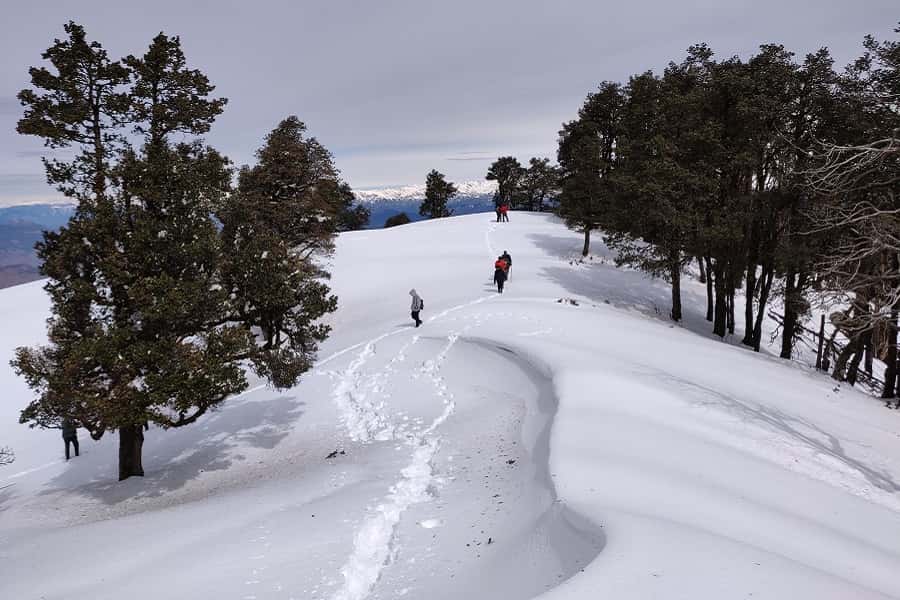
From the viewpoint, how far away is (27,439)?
20312 millimetres

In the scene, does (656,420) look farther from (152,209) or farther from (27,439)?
(27,439)

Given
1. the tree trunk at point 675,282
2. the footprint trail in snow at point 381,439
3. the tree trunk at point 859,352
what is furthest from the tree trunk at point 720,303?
the footprint trail in snow at point 381,439

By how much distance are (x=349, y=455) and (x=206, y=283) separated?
567 centimetres

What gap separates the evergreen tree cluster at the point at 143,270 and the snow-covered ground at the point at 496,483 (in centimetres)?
266

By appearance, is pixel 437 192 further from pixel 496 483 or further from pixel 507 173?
pixel 496 483

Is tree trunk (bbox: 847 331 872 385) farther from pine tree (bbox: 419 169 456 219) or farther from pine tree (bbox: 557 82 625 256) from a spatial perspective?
pine tree (bbox: 419 169 456 219)

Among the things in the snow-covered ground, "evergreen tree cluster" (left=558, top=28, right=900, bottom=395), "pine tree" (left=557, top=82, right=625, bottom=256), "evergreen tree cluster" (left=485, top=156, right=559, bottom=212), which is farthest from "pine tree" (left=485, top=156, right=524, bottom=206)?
the snow-covered ground

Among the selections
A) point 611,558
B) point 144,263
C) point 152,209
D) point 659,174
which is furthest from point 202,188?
point 659,174

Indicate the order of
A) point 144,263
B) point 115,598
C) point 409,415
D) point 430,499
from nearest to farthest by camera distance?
point 115,598 → point 430,499 → point 144,263 → point 409,415

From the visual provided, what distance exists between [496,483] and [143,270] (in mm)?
9652

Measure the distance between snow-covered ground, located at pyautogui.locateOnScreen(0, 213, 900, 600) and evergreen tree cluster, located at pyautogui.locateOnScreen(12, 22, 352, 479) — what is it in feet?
8.71

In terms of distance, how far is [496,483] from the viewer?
27.9 ft

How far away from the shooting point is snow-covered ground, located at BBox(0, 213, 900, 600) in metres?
5.65

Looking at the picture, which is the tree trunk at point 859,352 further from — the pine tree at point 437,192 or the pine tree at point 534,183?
the pine tree at point 437,192
